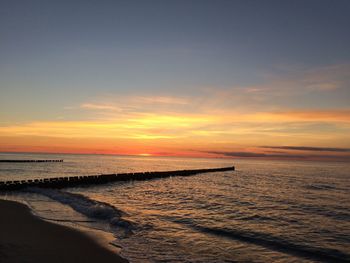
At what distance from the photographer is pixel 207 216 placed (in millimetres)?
22906

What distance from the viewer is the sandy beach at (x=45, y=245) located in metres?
10.7

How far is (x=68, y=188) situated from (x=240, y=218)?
27772mm

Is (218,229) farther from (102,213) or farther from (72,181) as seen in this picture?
(72,181)

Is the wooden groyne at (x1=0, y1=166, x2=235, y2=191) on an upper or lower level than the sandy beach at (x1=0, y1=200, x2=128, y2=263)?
lower

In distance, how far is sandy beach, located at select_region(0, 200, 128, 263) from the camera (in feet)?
35.2

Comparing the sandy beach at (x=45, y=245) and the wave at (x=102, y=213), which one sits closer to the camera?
the sandy beach at (x=45, y=245)

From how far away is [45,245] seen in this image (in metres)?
12.4

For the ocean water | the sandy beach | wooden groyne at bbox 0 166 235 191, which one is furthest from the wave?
wooden groyne at bbox 0 166 235 191

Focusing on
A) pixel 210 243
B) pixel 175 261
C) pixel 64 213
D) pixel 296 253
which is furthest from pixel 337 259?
pixel 64 213

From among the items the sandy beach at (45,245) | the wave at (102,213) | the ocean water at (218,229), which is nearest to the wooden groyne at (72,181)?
the wave at (102,213)

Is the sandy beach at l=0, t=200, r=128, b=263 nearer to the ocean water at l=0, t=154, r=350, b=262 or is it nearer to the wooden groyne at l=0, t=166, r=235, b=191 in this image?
the ocean water at l=0, t=154, r=350, b=262

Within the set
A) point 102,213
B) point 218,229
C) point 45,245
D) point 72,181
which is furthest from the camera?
point 72,181

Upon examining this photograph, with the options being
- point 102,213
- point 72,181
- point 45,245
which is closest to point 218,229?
point 102,213

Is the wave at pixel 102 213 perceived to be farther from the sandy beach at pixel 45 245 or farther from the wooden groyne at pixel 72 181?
the wooden groyne at pixel 72 181
